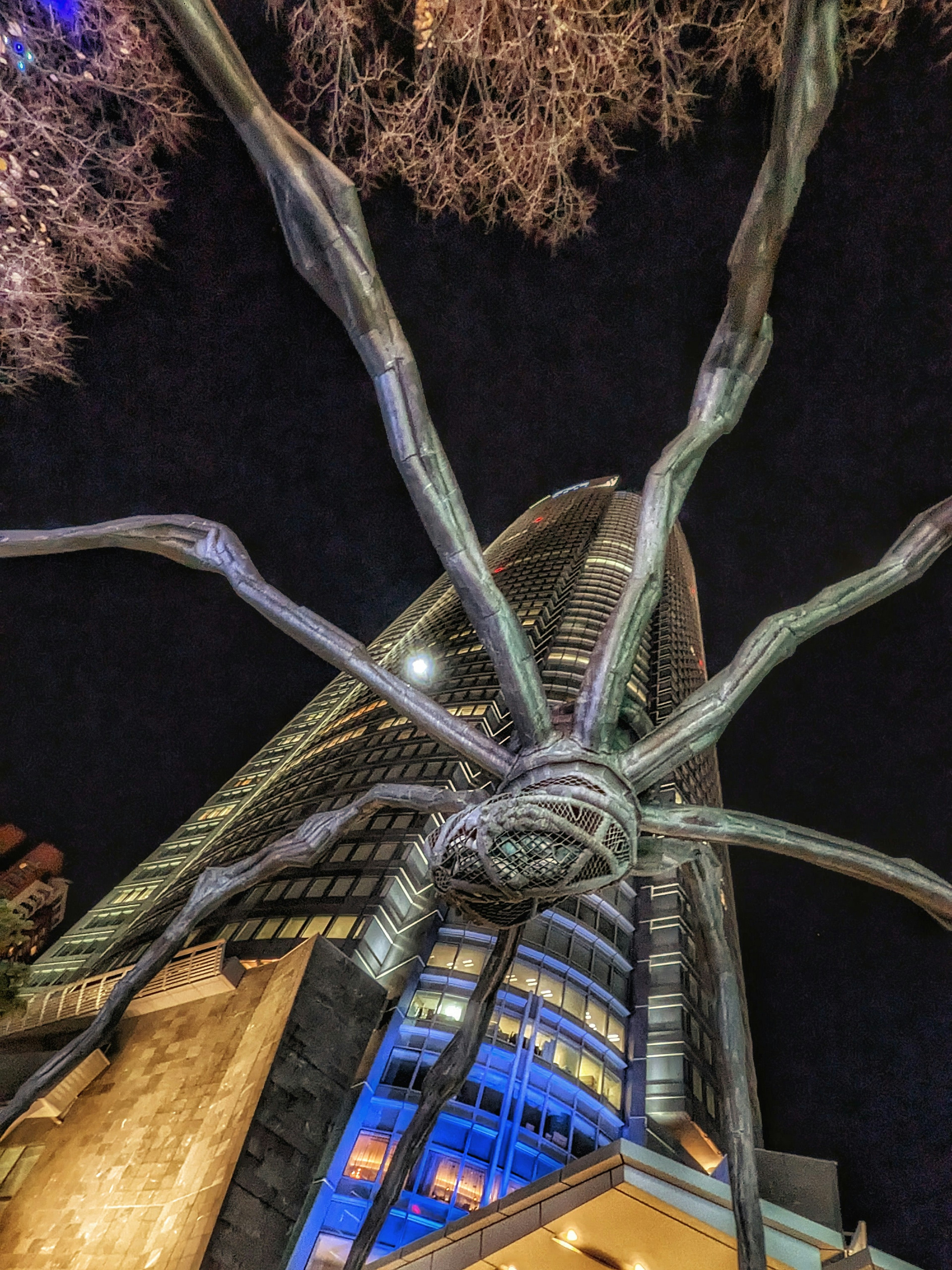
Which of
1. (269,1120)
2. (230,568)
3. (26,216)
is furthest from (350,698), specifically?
(230,568)

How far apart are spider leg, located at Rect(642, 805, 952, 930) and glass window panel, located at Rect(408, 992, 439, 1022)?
17.5 m

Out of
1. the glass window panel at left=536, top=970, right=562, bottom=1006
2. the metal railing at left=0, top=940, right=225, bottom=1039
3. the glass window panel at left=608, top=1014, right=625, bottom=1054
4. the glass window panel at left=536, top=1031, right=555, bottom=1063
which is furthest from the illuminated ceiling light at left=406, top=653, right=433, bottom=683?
the metal railing at left=0, top=940, right=225, bottom=1039

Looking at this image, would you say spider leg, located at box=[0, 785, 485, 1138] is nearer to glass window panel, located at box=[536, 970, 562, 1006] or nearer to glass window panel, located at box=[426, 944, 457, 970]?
glass window panel, located at box=[536, 970, 562, 1006]

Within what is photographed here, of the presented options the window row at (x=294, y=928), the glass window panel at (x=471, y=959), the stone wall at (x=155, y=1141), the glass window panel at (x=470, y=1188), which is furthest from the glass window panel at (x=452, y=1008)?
the stone wall at (x=155, y=1141)

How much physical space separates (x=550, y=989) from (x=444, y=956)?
3360 millimetres

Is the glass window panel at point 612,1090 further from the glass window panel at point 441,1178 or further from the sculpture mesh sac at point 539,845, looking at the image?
the sculpture mesh sac at point 539,845

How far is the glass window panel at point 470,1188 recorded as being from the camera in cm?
1472

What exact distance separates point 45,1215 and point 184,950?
6.65m

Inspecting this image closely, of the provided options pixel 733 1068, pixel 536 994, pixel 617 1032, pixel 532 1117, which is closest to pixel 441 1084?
pixel 733 1068

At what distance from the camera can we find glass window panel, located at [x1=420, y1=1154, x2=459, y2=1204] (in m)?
15.0

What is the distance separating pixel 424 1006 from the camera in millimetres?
20281

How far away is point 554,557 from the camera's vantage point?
202 ft

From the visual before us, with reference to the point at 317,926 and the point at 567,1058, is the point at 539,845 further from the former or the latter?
the point at 317,926

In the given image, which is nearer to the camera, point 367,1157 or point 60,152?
point 60,152
